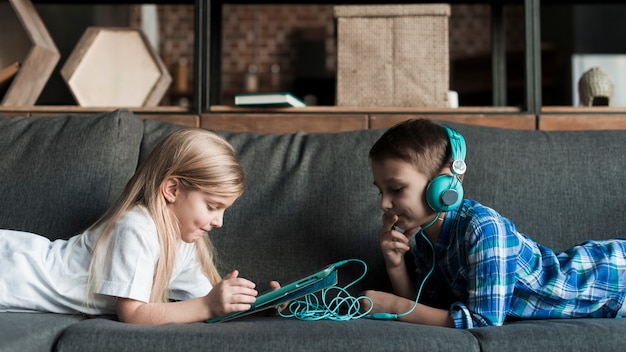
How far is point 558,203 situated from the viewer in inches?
69.4

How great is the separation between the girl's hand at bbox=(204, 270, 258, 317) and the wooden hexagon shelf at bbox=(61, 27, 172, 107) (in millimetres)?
1098

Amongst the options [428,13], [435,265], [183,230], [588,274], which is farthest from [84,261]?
[428,13]

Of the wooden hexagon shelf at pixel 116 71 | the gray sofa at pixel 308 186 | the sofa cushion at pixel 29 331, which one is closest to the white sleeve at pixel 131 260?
the sofa cushion at pixel 29 331

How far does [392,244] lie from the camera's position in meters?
1.62

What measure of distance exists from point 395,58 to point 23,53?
1.25m

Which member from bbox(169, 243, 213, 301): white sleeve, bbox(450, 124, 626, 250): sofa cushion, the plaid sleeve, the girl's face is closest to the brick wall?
bbox(450, 124, 626, 250): sofa cushion

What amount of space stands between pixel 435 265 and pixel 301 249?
33 cm

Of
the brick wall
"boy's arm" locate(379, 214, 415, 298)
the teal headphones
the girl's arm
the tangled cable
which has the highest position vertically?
the brick wall

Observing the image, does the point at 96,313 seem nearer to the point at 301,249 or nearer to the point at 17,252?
the point at 17,252

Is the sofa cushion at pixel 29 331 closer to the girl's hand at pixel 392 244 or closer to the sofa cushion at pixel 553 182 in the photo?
the girl's hand at pixel 392 244

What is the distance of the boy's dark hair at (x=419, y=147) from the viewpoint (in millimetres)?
1518

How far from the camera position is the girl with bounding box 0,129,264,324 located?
1.42 m

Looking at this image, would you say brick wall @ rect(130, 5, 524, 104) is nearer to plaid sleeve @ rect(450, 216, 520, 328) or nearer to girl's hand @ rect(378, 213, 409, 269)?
girl's hand @ rect(378, 213, 409, 269)

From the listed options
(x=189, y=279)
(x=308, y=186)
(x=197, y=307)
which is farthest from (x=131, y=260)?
(x=308, y=186)
